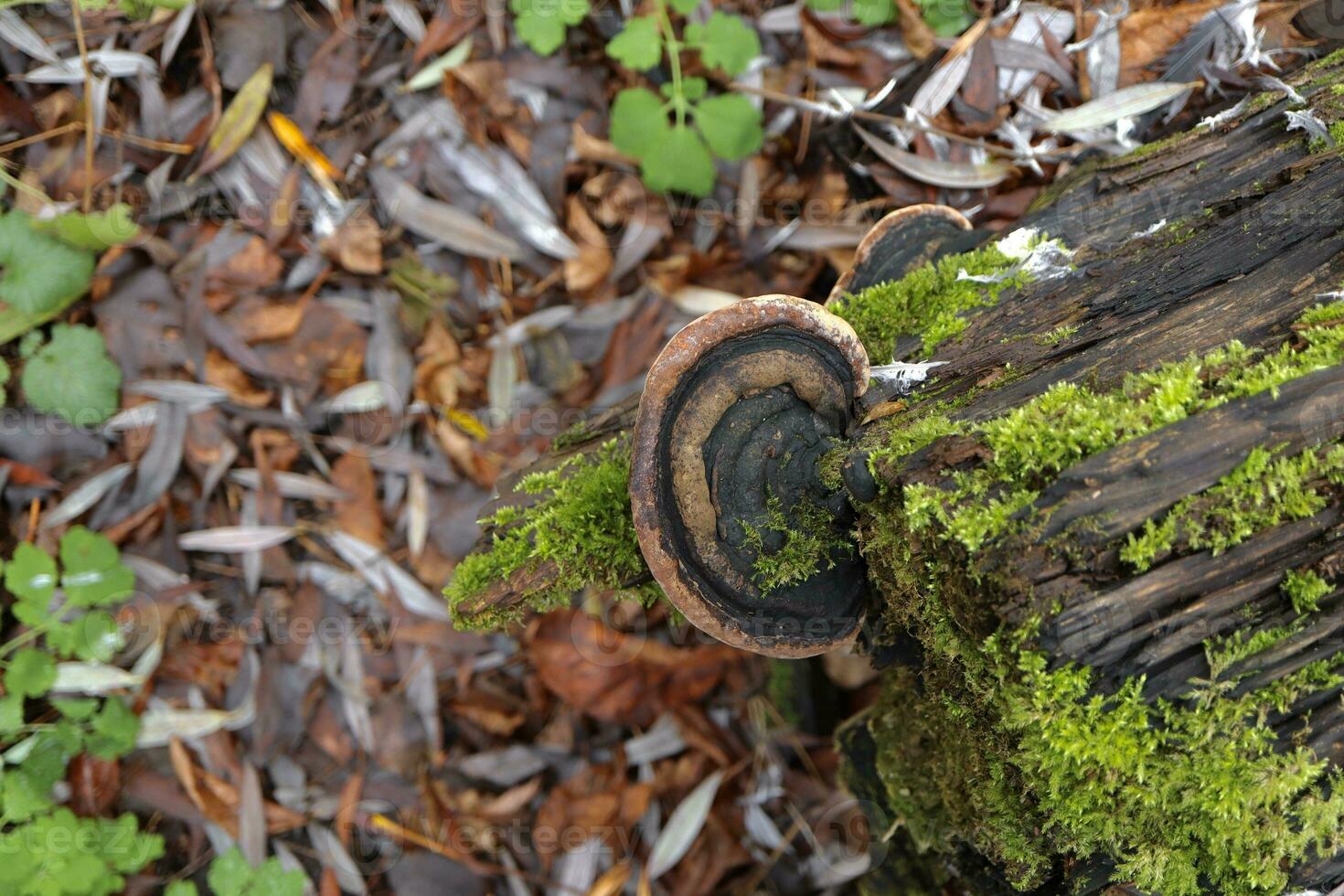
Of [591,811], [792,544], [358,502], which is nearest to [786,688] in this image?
[591,811]

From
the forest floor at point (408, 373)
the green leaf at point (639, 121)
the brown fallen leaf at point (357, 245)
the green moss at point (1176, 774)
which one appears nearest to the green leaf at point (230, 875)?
the forest floor at point (408, 373)

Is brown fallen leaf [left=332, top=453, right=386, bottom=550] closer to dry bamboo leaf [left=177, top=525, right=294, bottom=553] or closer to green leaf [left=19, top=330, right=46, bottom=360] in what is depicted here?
dry bamboo leaf [left=177, top=525, right=294, bottom=553]

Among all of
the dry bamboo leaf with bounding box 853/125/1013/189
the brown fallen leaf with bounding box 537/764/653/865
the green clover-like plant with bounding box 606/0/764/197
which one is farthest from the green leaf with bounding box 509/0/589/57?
the brown fallen leaf with bounding box 537/764/653/865

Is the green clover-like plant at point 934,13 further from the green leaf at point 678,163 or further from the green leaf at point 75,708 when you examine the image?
the green leaf at point 75,708

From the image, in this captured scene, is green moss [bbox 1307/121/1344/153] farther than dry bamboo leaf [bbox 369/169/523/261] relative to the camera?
No

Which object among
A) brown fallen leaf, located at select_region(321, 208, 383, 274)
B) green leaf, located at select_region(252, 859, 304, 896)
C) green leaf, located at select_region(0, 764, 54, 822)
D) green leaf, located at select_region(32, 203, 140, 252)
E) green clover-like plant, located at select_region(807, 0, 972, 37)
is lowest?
green leaf, located at select_region(252, 859, 304, 896)


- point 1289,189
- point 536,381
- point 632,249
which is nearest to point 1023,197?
point 1289,189
